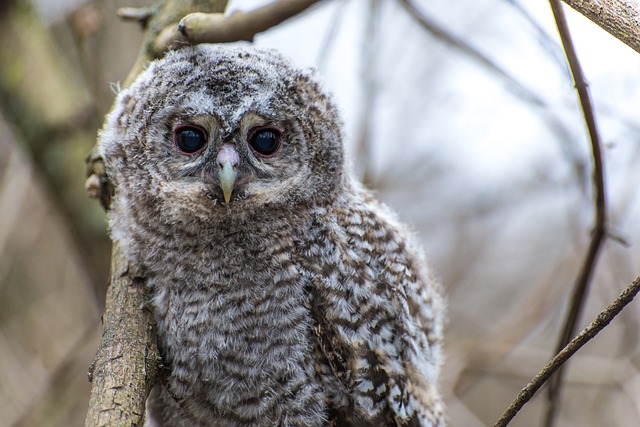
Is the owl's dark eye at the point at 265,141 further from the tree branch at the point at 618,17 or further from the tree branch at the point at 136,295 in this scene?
the tree branch at the point at 618,17

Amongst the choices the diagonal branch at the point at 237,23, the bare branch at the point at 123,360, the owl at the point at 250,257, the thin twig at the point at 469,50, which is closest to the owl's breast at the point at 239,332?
the owl at the point at 250,257

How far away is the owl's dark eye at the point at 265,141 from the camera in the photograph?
2.44m

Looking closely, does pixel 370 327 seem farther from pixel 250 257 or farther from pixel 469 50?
pixel 469 50

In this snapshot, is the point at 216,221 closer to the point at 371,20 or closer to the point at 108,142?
the point at 108,142

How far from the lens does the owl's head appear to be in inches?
93.4

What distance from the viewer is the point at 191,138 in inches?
95.0

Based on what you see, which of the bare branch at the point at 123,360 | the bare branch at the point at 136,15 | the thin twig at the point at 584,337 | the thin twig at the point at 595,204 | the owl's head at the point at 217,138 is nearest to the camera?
the thin twig at the point at 584,337

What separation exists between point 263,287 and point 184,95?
0.76 m

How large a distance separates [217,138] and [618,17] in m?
1.38

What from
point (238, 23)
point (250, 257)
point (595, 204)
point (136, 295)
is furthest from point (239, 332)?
point (595, 204)

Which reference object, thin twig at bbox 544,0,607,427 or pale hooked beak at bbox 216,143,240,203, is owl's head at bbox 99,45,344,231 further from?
thin twig at bbox 544,0,607,427

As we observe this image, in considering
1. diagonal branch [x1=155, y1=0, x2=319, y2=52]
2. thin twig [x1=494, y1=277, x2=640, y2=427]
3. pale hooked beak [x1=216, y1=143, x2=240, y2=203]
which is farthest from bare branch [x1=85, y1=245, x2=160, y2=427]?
thin twig [x1=494, y1=277, x2=640, y2=427]

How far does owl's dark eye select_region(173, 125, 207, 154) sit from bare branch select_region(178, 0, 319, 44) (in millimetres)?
315

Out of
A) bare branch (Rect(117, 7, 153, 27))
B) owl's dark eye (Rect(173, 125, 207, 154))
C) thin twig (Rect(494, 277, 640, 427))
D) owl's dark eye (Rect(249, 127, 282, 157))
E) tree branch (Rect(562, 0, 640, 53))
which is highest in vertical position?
tree branch (Rect(562, 0, 640, 53))
